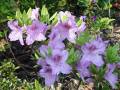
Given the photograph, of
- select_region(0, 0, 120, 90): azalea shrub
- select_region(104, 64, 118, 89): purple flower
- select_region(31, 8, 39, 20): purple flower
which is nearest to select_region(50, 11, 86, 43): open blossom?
select_region(0, 0, 120, 90): azalea shrub

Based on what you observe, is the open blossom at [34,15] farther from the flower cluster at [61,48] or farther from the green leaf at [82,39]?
the green leaf at [82,39]

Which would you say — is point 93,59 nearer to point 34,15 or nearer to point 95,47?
point 95,47

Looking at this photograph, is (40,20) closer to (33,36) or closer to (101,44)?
(33,36)

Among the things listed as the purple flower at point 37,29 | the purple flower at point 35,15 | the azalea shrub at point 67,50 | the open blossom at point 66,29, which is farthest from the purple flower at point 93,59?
the purple flower at point 35,15

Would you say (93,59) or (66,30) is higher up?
(66,30)

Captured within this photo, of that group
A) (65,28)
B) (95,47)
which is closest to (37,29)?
(65,28)

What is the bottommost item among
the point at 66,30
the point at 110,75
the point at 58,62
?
the point at 110,75

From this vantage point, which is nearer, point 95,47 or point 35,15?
point 95,47

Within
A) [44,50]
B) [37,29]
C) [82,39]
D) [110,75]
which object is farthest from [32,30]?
[110,75]
